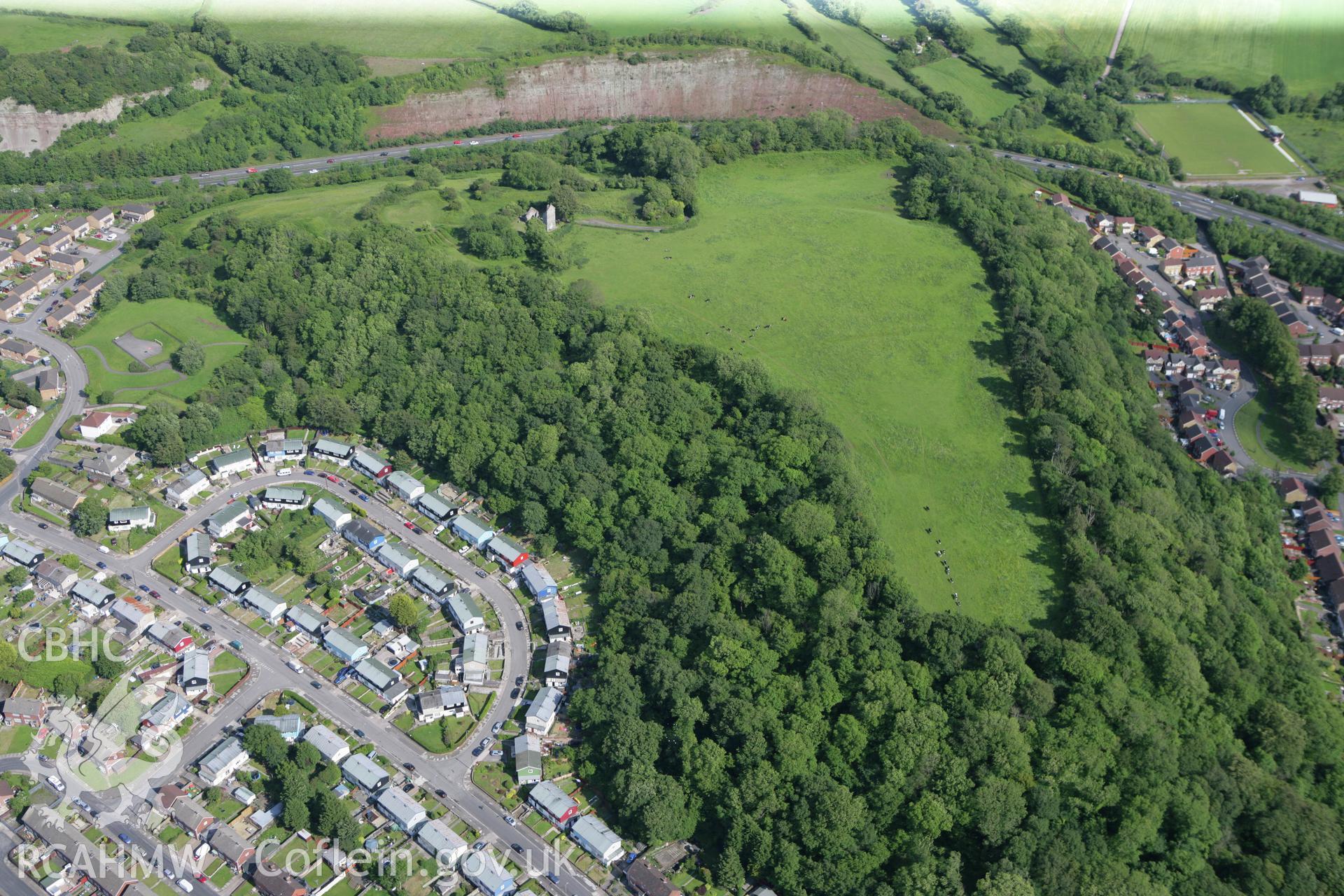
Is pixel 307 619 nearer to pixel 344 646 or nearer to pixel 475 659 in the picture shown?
pixel 344 646

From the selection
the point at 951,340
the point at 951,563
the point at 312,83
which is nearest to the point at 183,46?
the point at 312,83

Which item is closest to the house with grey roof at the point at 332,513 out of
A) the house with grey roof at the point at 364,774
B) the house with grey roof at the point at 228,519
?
the house with grey roof at the point at 228,519

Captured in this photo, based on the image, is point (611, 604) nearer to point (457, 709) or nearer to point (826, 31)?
point (457, 709)

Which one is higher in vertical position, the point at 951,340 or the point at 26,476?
the point at 951,340

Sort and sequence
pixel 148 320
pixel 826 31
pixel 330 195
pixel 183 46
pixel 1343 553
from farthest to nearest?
1. pixel 826 31
2. pixel 183 46
3. pixel 330 195
4. pixel 148 320
5. pixel 1343 553

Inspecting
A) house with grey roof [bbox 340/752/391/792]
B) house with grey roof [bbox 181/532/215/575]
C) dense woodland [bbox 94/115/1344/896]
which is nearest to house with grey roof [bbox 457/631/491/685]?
dense woodland [bbox 94/115/1344/896]

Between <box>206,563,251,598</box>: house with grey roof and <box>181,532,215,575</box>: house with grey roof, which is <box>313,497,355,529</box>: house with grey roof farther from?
<box>181,532,215,575</box>: house with grey roof

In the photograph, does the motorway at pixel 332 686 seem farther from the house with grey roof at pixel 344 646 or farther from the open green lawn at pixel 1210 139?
the open green lawn at pixel 1210 139
